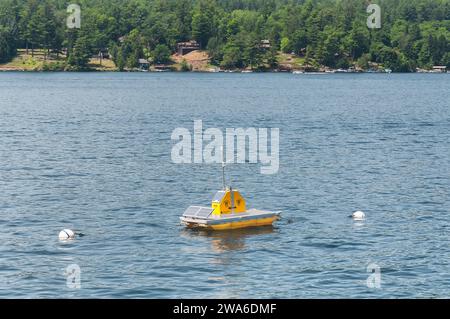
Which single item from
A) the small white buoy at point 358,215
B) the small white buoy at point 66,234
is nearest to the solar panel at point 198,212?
the small white buoy at point 66,234

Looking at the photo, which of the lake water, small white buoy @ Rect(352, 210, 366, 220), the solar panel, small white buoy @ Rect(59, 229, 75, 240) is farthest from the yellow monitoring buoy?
small white buoy @ Rect(59, 229, 75, 240)

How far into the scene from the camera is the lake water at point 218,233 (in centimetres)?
4697

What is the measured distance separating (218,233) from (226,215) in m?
1.64

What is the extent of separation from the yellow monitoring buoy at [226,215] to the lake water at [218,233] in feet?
2.65

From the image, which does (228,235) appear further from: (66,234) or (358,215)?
(358,215)

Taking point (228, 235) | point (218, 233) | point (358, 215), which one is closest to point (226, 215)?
point (218, 233)

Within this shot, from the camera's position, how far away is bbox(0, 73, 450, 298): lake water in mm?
46969

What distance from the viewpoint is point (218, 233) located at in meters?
57.8

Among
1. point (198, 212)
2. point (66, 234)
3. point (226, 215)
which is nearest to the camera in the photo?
point (66, 234)

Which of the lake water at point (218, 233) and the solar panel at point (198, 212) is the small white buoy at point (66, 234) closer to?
the lake water at point (218, 233)

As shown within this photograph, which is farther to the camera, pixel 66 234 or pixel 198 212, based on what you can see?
pixel 198 212

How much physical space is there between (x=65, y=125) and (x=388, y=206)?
84.1 metres

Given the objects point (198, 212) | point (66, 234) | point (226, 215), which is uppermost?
point (198, 212)

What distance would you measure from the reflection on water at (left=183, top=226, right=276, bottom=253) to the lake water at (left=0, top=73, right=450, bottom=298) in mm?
142
